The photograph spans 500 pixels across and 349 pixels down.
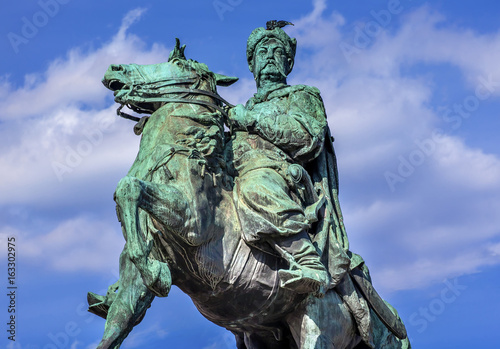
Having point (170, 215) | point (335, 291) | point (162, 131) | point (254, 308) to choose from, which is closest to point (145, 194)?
point (170, 215)

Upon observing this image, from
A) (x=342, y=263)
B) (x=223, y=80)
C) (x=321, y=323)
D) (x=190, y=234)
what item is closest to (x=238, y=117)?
(x=223, y=80)

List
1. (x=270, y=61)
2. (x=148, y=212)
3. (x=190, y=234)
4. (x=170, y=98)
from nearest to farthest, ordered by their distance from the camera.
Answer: (x=148, y=212)
(x=190, y=234)
(x=170, y=98)
(x=270, y=61)

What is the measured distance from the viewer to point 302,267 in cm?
1077

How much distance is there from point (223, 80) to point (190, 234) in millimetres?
2254

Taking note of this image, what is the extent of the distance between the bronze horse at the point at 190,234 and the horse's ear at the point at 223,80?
0.01 metres

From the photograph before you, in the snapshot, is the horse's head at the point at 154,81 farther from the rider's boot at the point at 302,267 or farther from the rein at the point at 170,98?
the rider's boot at the point at 302,267

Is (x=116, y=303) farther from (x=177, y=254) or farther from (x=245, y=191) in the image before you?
(x=245, y=191)

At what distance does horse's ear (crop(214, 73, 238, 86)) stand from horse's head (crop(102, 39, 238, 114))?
227 mm

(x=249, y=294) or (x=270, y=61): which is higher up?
(x=270, y=61)

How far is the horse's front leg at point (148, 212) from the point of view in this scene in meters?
9.90

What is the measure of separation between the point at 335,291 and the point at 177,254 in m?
1.96

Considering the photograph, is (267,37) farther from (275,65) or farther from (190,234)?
(190,234)

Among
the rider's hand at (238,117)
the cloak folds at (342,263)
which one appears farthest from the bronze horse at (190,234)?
the rider's hand at (238,117)

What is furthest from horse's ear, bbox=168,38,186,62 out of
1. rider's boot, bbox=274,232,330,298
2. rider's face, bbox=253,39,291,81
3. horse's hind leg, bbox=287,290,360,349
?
horse's hind leg, bbox=287,290,360,349
